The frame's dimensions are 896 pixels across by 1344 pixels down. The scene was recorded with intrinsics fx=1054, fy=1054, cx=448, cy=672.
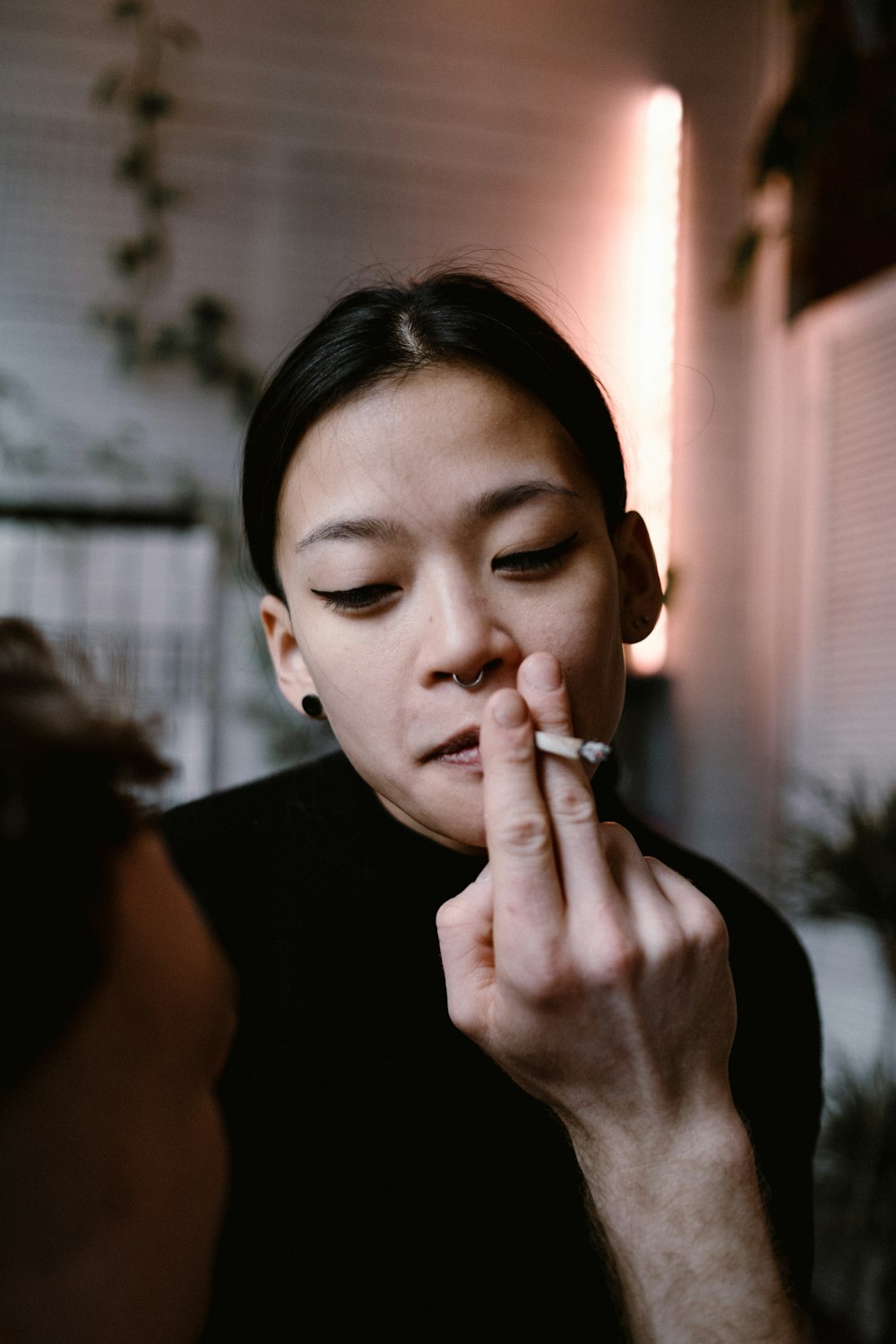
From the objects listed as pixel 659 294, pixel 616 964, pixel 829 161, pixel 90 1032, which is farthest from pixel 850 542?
pixel 90 1032

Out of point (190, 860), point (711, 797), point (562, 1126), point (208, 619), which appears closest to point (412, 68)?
point (208, 619)

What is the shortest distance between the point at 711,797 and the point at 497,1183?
2.17 m

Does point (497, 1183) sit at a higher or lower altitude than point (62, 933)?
lower

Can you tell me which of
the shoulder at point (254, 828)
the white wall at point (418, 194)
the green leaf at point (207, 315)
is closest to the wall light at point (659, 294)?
the white wall at point (418, 194)

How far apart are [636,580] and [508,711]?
308 mm

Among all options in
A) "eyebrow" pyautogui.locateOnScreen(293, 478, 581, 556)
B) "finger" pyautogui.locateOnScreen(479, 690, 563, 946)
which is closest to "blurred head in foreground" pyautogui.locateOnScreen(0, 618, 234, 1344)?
"finger" pyautogui.locateOnScreen(479, 690, 563, 946)

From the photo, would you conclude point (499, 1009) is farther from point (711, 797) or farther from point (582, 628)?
point (711, 797)

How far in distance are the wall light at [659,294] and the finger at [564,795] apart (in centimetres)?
215

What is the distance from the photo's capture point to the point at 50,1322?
0.45 meters

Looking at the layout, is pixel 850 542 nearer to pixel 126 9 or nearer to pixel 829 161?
pixel 829 161

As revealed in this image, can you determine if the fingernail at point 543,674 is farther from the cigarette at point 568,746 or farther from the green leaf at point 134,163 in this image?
the green leaf at point 134,163

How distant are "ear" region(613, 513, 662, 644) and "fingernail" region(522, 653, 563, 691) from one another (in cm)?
20

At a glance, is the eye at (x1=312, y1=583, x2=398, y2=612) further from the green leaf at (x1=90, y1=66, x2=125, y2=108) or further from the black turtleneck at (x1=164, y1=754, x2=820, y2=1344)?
the green leaf at (x1=90, y1=66, x2=125, y2=108)

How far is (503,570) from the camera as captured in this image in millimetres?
842
